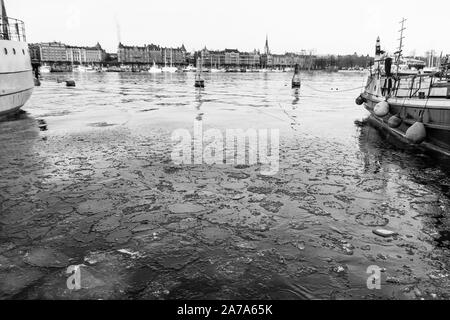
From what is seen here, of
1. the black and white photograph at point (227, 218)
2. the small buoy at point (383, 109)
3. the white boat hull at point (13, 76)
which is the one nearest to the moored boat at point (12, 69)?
the white boat hull at point (13, 76)

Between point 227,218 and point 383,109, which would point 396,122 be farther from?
point 227,218

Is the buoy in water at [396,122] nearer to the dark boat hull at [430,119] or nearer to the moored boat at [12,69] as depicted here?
the dark boat hull at [430,119]

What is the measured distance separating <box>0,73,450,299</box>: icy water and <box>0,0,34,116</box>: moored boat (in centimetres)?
782

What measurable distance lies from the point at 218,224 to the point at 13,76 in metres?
18.2

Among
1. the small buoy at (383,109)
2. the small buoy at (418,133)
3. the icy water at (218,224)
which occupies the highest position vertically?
the small buoy at (383,109)

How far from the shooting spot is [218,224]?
661cm

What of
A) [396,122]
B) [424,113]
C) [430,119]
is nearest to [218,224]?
[430,119]

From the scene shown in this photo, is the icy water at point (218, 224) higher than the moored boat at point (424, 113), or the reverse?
the moored boat at point (424, 113)

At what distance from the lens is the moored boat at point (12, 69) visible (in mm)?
17953

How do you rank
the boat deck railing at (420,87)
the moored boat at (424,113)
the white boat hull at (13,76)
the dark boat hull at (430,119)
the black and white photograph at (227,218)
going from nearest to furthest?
the black and white photograph at (227,218), the dark boat hull at (430,119), the moored boat at (424,113), the boat deck railing at (420,87), the white boat hull at (13,76)

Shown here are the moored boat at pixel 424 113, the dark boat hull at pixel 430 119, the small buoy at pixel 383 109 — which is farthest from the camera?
the small buoy at pixel 383 109

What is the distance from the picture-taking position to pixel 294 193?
8242 mm

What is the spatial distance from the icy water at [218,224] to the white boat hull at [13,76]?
7.75m
